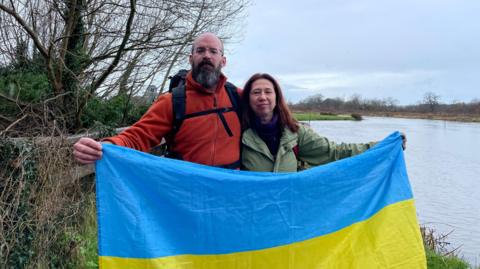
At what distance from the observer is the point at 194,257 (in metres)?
2.95

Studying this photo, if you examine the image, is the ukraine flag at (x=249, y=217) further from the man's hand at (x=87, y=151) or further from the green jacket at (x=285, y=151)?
the green jacket at (x=285, y=151)

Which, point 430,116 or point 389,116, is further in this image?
point 389,116

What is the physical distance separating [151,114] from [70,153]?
1986 millimetres

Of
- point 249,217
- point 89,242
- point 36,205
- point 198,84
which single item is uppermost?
point 198,84

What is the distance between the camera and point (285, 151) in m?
3.44

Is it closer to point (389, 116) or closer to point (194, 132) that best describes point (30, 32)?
point (194, 132)

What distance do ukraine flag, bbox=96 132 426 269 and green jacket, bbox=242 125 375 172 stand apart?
183 mm

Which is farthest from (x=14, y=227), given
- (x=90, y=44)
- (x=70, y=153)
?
(x=90, y=44)

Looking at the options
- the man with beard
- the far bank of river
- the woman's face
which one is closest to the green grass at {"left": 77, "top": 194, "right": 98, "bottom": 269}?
the man with beard

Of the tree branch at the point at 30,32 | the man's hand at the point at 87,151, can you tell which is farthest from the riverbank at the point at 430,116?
the man's hand at the point at 87,151

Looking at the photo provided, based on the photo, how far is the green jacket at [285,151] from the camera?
3424 mm

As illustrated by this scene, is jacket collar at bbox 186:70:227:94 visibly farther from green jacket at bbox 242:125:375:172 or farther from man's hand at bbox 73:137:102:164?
man's hand at bbox 73:137:102:164

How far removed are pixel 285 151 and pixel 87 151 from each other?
1369mm

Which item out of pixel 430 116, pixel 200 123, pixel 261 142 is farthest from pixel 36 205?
pixel 430 116
